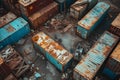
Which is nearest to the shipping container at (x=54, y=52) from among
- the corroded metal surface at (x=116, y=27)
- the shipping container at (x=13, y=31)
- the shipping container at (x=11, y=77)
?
the shipping container at (x=13, y=31)

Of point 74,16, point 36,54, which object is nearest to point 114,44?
point 74,16

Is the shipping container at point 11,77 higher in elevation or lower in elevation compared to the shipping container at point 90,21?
lower

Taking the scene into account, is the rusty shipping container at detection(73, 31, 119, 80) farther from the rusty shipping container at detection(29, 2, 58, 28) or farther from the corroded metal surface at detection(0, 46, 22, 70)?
the rusty shipping container at detection(29, 2, 58, 28)

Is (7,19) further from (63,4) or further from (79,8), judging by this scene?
(79,8)

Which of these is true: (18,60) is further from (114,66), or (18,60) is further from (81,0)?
(81,0)

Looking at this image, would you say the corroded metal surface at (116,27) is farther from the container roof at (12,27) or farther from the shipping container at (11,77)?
the shipping container at (11,77)
